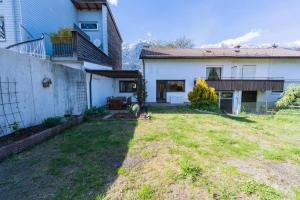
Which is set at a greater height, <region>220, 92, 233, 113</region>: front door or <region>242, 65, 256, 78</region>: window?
<region>242, 65, 256, 78</region>: window

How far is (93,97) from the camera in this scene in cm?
890

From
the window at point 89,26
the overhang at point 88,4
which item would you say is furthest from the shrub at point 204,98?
the overhang at point 88,4

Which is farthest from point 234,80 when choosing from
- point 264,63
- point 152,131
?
point 152,131

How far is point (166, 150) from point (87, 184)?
191cm

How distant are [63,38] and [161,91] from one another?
874cm

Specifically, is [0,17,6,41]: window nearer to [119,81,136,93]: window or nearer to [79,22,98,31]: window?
[79,22,98,31]: window

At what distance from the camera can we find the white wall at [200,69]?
13578 mm

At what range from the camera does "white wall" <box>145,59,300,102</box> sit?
44.5ft

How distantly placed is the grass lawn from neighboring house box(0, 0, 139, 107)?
14.9 ft

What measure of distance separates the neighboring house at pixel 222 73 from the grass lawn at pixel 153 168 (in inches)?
366

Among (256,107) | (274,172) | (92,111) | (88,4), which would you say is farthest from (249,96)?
(88,4)

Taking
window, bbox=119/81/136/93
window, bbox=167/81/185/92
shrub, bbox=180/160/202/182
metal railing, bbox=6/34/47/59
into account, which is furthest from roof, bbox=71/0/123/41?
shrub, bbox=180/160/202/182

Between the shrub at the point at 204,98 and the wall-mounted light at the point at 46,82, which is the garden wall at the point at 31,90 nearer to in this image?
the wall-mounted light at the point at 46,82

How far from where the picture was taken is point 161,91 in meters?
14.2
